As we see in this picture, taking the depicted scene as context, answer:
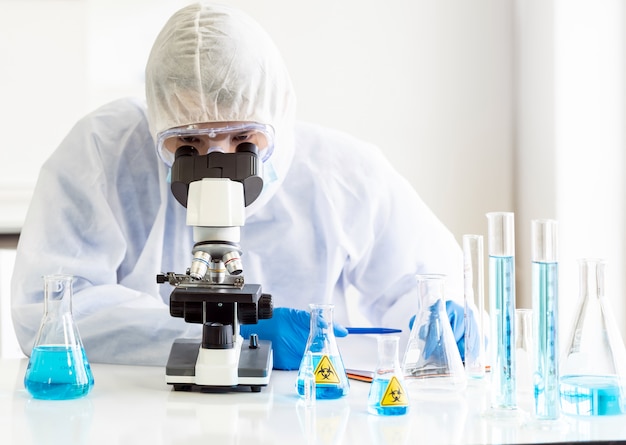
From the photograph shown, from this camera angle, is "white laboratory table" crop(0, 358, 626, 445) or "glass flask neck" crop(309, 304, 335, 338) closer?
"white laboratory table" crop(0, 358, 626, 445)

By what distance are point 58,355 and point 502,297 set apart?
658mm

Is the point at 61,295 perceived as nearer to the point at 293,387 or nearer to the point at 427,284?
the point at 293,387

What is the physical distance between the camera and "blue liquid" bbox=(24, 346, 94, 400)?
4.33 ft

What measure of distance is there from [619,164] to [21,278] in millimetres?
1975

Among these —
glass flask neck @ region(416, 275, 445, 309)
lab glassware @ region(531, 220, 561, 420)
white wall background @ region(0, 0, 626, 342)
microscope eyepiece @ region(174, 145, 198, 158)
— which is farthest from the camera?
white wall background @ region(0, 0, 626, 342)

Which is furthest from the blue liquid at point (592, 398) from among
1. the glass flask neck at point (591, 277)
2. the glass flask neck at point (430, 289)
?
the glass flask neck at point (430, 289)

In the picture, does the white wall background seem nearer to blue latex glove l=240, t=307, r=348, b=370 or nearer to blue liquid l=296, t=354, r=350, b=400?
blue latex glove l=240, t=307, r=348, b=370

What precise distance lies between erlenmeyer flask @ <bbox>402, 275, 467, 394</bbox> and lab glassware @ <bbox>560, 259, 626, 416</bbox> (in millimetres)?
190

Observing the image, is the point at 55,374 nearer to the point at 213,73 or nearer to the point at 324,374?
the point at 324,374

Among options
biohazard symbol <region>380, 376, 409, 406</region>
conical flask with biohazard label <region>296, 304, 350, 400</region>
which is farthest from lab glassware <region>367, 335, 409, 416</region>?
conical flask with biohazard label <region>296, 304, 350, 400</region>

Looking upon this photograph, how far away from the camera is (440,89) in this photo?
10.4 feet

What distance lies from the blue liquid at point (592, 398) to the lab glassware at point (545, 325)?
7 centimetres

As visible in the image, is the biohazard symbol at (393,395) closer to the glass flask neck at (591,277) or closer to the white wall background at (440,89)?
the glass flask neck at (591,277)

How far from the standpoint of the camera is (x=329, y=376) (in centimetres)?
A: 131
